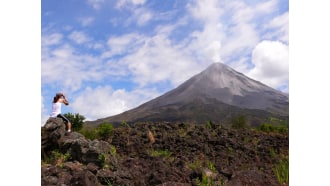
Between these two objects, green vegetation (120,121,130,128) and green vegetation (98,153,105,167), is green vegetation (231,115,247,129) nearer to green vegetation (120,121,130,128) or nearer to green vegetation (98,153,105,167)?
green vegetation (120,121,130,128)

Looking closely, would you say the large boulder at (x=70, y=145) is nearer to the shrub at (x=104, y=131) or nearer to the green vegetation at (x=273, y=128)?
the shrub at (x=104, y=131)

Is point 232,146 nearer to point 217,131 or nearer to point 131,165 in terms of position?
point 217,131

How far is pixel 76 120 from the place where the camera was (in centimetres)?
1246

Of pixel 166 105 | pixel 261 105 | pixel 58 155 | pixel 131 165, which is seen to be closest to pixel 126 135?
pixel 58 155

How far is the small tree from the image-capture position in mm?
12375

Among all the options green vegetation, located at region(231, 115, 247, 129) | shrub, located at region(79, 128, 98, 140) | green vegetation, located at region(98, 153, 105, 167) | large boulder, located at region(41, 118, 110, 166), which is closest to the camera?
green vegetation, located at region(98, 153, 105, 167)

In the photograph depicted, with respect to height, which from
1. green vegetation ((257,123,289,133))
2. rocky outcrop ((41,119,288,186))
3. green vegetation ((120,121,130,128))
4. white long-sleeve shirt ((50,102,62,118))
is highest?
white long-sleeve shirt ((50,102,62,118))

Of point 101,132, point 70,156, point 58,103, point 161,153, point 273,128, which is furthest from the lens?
point 273,128

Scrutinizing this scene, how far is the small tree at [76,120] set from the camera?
40.6ft

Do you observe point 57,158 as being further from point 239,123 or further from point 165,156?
point 239,123

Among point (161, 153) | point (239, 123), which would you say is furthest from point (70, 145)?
point (239, 123)

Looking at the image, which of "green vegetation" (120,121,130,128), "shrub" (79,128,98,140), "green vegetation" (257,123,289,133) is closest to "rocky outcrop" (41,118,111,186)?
"shrub" (79,128,98,140)

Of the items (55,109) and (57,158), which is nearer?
(57,158)
